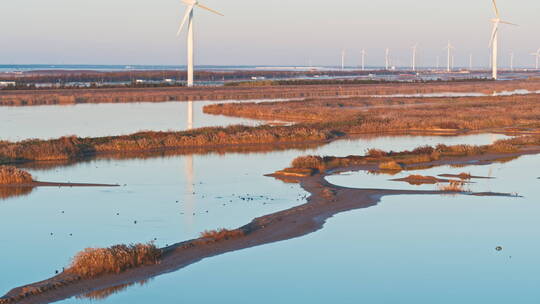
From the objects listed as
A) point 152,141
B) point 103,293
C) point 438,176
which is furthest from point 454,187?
point 152,141

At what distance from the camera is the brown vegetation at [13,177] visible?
25.6m

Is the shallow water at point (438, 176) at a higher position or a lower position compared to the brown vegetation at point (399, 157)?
lower

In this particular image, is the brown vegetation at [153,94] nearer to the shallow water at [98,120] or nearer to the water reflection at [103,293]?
the shallow water at [98,120]

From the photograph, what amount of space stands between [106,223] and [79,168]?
35.8 feet

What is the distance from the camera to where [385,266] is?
52.2 feet

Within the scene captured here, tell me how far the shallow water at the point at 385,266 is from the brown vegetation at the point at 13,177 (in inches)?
435

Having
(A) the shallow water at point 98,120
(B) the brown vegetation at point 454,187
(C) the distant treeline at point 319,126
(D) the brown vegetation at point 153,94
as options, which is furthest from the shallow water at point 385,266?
(D) the brown vegetation at point 153,94

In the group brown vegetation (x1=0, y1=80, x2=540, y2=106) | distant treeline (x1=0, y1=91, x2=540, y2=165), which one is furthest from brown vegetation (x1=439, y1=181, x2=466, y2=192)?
brown vegetation (x1=0, y1=80, x2=540, y2=106)

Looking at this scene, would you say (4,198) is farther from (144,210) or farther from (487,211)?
(487,211)

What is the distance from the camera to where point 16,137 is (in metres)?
38.5

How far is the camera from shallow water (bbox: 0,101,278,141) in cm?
4231

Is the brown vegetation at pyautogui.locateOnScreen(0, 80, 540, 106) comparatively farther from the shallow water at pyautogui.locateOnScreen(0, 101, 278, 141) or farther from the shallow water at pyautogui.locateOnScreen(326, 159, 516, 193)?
the shallow water at pyautogui.locateOnScreen(326, 159, 516, 193)

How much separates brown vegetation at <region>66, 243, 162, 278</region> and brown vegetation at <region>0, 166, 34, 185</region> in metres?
11.6

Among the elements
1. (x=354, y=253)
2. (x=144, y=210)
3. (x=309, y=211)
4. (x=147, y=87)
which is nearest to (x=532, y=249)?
(x=354, y=253)
